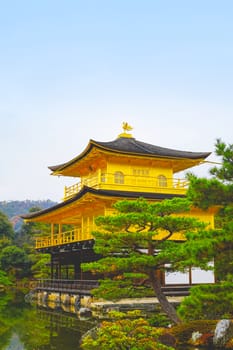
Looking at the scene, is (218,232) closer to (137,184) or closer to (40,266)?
(137,184)

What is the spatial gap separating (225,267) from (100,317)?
9569 millimetres

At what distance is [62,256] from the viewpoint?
3278 cm

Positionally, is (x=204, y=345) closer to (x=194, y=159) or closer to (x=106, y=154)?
(x=106, y=154)

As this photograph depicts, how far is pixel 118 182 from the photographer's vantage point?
27.0 m

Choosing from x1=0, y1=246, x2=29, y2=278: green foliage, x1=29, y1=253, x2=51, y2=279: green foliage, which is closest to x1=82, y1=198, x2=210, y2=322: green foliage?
x1=29, y1=253, x2=51, y2=279: green foliage

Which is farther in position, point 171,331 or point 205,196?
point 171,331

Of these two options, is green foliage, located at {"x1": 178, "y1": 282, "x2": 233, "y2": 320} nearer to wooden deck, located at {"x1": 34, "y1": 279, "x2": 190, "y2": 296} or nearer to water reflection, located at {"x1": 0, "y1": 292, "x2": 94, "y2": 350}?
water reflection, located at {"x1": 0, "y1": 292, "x2": 94, "y2": 350}

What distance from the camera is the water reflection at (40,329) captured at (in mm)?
14722

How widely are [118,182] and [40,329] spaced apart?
1087 cm

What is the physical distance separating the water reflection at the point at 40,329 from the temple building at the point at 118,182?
4.00 m

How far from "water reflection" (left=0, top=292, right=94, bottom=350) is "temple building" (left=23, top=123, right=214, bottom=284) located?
4004mm

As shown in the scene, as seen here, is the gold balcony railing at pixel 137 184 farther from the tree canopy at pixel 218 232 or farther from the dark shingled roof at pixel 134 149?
the tree canopy at pixel 218 232

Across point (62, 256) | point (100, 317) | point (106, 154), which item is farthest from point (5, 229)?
point (100, 317)

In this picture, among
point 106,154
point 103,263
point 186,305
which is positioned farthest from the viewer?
point 106,154
